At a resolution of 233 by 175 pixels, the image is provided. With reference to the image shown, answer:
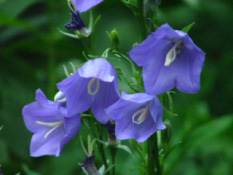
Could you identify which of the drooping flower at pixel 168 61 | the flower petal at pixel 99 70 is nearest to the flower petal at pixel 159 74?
the drooping flower at pixel 168 61

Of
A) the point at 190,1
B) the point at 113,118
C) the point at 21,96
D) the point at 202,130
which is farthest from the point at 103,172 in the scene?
the point at 21,96

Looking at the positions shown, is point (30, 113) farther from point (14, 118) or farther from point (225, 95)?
point (225, 95)

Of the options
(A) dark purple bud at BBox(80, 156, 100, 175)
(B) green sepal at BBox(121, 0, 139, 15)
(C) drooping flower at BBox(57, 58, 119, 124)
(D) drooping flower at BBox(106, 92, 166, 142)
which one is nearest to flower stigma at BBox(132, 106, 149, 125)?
(D) drooping flower at BBox(106, 92, 166, 142)

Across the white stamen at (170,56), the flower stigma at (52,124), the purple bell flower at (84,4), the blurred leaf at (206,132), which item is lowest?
the blurred leaf at (206,132)

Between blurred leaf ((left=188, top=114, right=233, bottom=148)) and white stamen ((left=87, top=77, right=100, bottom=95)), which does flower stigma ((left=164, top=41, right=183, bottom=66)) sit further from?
blurred leaf ((left=188, top=114, right=233, bottom=148))

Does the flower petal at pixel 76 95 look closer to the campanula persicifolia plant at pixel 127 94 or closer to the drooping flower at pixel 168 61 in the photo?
the campanula persicifolia plant at pixel 127 94

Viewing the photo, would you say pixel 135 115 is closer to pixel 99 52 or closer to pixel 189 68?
pixel 189 68

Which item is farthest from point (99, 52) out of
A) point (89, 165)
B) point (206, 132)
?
point (89, 165)

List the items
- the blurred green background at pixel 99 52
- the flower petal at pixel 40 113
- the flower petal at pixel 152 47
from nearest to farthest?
the flower petal at pixel 152 47
the flower petal at pixel 40 113
the blurred green background at pixel 99 52
